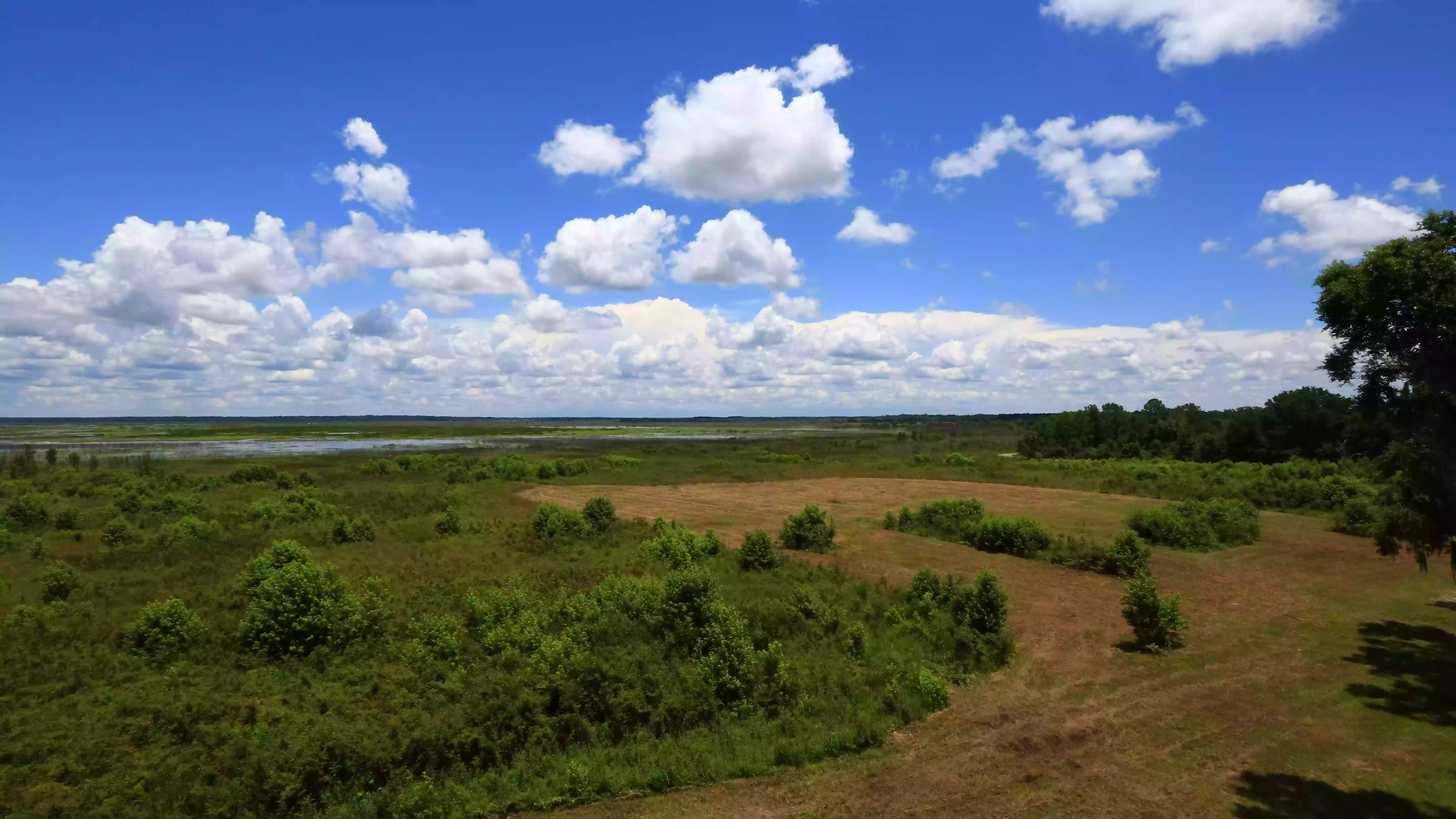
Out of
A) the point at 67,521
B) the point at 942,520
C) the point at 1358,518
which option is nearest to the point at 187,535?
the point at 67,521

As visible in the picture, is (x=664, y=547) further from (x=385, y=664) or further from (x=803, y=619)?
(x=385, y=664)

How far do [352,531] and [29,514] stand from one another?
1441cm

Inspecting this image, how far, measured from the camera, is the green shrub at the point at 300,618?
1423 cm

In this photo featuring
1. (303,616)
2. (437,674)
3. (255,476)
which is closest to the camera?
(437,674)

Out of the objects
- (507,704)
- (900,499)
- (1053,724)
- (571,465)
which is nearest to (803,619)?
(1053,724)

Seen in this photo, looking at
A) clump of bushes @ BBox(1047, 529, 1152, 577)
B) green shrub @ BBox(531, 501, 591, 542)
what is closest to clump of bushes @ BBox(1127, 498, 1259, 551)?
clump of bushes @ BBox(1047, 529, 1152, 577)

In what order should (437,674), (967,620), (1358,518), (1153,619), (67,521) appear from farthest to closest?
1. (1358,518)
2. (67,521)
3. (967,620)
4. (1153,619)
5. (437,674)

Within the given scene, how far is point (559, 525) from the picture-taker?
2706 centimetres

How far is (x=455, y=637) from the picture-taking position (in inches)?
562

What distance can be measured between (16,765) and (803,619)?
46.1 ft

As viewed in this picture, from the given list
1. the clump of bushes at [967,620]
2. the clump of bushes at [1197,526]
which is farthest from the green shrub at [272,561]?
the clump of bushes at [1197,526]

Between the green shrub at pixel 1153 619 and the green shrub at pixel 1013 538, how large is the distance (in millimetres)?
9593

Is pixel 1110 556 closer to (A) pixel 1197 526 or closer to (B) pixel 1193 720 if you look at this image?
(A) pixel 1197 526

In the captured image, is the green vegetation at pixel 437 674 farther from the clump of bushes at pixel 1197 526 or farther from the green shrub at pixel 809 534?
the clump of bushes at pixel 1197 526
